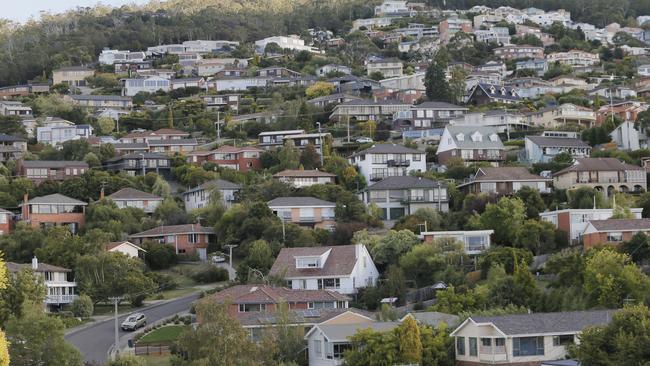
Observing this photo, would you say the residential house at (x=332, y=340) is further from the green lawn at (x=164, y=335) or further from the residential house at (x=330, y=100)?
the residential house at (x=330, y=100)

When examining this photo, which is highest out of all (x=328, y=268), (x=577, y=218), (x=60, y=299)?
(x=577, y=218)

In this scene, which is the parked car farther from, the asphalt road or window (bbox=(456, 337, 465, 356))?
window (bbox=(456, 337, 465, 356))

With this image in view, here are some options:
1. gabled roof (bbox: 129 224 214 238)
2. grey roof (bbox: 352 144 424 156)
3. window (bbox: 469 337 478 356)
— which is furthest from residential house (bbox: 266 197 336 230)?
window (bbox: 469 337 478 356)

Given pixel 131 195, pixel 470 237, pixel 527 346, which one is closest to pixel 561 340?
pixel 527 346

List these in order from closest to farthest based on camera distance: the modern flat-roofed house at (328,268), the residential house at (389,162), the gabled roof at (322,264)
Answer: the modern flat-roofed house at (328,268) → the gabled roof at (322,264) → the residential house at (389,162)

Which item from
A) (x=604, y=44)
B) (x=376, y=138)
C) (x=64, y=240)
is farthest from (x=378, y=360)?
(x=604, y=44)

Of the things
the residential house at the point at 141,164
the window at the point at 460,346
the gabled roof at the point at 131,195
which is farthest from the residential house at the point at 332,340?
the residential house at the point at 141,164

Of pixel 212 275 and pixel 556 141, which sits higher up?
pixel 556 141

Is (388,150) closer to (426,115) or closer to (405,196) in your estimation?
(405,196)
